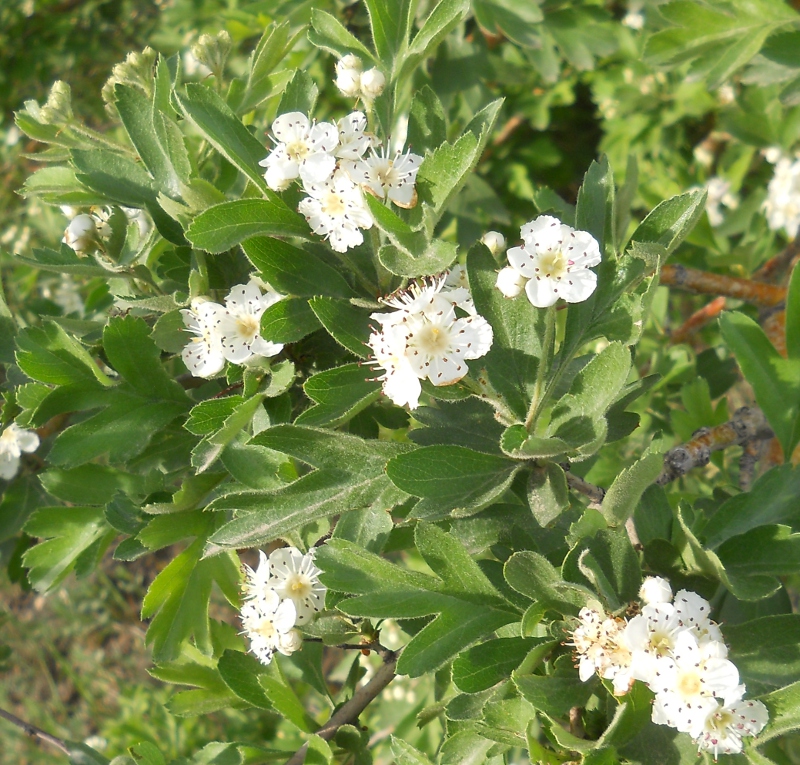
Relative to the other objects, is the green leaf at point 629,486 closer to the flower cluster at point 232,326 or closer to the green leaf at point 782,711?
the green leaf at point 782,711

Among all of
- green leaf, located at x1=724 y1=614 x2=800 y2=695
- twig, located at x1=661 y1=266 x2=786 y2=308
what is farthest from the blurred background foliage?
green leaf, located at x1=724 y1=614 x2=800 y2=695

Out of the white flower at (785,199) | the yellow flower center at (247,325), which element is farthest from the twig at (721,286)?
the yellow flower center at (247,325)

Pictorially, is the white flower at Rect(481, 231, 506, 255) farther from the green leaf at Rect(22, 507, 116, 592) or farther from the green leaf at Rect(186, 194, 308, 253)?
the green leaf at Rect(22, 507, 116, 592)

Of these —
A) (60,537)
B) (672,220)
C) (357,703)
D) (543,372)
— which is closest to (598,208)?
(672,220)

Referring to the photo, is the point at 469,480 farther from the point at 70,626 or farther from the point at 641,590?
the point at 70,626

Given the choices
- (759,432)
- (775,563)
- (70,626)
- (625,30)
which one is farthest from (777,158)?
(70,626)

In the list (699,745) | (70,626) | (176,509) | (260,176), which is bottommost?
(70,626)

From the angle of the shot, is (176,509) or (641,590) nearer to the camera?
(641,590)
